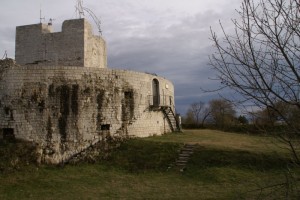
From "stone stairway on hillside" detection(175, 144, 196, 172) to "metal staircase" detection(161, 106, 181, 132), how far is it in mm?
5576

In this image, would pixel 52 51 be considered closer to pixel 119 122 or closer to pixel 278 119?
pixel 119 122

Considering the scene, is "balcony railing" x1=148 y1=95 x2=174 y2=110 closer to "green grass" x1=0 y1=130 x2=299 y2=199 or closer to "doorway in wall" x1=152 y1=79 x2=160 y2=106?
"doorway in wall" x1=152 y1=79 x2=160 y2=106

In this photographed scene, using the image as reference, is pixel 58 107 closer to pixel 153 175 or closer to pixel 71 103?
pixel 71 103

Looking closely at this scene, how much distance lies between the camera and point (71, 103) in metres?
19.1

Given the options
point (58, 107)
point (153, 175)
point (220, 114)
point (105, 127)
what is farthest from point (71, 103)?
point (220, 114)

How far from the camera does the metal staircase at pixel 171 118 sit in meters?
24.5

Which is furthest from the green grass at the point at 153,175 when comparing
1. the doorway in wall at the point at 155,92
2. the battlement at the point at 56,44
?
the battlement at the point at 56,44

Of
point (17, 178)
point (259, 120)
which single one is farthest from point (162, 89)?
point (259, 120)

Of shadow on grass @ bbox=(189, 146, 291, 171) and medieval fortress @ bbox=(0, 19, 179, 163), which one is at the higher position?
medieval fortress @ bbox=(0, 19, 179, 163)

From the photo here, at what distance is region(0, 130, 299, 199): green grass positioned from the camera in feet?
45.2

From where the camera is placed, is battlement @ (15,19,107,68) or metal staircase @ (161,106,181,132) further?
metal staircase @ (161,106,181,132)

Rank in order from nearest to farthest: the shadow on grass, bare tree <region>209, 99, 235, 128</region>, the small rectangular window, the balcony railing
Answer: the shadow on grass
the small rectangular window
the balcony railing
bare tree <region>209, 99, 235, 128</region>

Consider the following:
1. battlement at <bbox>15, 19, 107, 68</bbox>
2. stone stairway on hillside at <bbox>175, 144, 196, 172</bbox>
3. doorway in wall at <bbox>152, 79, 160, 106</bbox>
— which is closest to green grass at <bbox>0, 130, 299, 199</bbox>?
stone stairway on hillside at <bbox>175, 144, 196, 172</bbox>

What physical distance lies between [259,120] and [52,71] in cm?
1574
